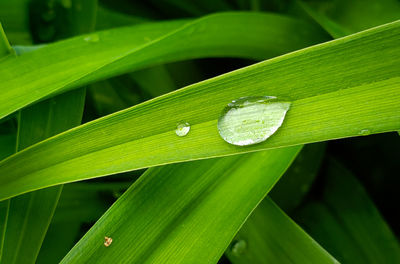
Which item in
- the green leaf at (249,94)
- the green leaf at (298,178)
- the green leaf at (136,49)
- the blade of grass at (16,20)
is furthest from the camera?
the green leaf at (298,178)

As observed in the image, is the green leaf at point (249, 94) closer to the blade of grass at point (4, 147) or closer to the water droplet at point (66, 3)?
the blade of grass at point (4, 147)

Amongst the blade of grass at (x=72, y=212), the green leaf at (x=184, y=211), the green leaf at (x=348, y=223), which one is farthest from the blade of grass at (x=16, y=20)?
the green leaf at (x=348, y=223)

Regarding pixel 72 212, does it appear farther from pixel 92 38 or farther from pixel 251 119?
pixel 251 119

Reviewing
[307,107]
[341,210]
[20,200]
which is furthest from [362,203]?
[20,200]

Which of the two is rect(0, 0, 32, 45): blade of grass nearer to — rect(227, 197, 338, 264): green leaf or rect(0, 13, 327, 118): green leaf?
rect(0, 13, 327, 118): green leaf

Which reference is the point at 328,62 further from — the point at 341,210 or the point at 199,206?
the point at 341,210

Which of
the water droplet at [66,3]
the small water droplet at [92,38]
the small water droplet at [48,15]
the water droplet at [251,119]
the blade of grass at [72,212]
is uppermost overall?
the small water droplet at [48,15]

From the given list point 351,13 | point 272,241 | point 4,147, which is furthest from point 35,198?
point 351,13

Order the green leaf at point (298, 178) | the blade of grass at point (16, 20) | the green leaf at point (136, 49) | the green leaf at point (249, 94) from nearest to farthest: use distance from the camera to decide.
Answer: the green leaf at point (249, 94) → the green leaf at point (136, 49) → the blade of grass at point (16, 20) → the green leaf at point (298, 178)
